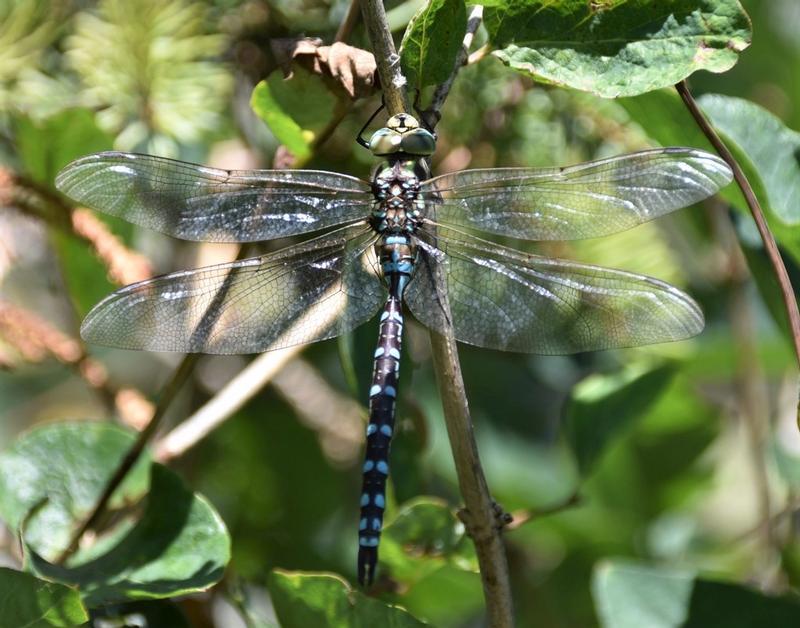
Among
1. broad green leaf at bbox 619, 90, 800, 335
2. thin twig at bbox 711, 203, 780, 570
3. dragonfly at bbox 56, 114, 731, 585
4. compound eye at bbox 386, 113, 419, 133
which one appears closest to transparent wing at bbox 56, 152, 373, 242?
dragonfly at bbox 56, 114, 731, 585

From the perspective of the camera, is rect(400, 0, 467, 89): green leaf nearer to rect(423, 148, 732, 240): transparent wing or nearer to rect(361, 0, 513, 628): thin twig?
rect(361, 0, 513, 628): thin twig

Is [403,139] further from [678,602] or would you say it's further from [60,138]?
[678,602]

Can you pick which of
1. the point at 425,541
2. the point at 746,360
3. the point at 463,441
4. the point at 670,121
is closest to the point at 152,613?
the point at 425,541

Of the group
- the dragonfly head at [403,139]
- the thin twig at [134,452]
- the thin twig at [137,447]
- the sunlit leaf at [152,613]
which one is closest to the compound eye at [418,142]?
the dragonfly head at [403,139]

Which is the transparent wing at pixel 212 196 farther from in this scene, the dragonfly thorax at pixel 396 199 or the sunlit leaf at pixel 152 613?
the sunlit leaf at pixel 152 613

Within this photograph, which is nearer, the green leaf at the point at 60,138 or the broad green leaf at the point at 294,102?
A: the broad green leaf at the point at 294,102

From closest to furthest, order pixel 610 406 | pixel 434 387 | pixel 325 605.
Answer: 1. pixel 325 605
2. pixel 610 406
3. pixel 434 387
